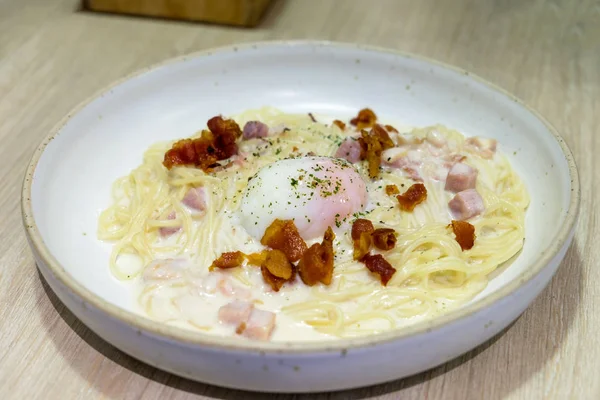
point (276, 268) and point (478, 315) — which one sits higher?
point (478, 315)

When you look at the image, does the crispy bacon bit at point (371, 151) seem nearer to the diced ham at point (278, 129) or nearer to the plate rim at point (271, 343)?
the diced ham at point (278, 129)

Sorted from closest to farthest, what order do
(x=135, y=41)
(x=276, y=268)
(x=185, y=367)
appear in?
(x=185, y=367) < (x=276, y=268) < (x=135, y=41)

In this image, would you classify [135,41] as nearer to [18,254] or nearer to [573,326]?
[18,254]

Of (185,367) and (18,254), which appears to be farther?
(18,254)

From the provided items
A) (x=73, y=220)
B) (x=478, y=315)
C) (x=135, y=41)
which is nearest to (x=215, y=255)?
(x=73, y=220)

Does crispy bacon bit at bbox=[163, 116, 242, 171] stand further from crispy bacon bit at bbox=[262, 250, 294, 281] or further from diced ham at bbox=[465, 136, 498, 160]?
diced ham at bbox=[465, 136, 498, 160]

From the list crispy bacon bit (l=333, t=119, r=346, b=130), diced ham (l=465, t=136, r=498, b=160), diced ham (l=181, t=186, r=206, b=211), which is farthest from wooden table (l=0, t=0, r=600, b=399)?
crispy bacon bit (l=333, t=119, r=346, b=130)
